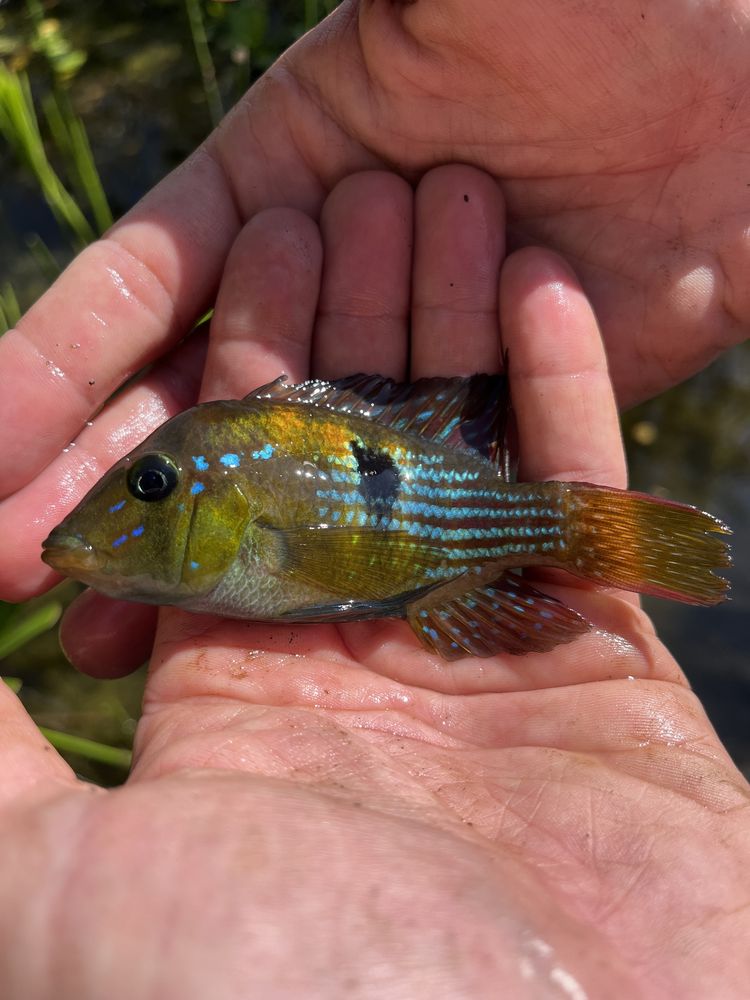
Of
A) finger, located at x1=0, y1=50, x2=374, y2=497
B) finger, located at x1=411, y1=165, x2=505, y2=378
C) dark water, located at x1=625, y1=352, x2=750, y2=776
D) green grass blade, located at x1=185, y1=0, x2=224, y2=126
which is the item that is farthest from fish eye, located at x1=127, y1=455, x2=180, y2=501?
green grass blade, located at x1=185, y1=0, x2=224, y2=126

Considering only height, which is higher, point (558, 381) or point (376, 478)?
point (376, 478)

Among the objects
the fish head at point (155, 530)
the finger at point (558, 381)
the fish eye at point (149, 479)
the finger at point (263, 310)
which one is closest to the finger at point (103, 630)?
the fish head at point (155, 530)

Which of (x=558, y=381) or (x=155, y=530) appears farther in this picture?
(x=558, y=381)

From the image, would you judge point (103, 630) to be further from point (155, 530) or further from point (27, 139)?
point (27, 139)

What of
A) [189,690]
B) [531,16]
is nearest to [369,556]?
[189,690]

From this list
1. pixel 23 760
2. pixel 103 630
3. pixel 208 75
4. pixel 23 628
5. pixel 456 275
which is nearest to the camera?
pixel 23 760

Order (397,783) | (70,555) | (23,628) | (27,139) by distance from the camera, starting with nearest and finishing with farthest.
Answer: (397,783) → (70,555) → (23,628) → (27,139)

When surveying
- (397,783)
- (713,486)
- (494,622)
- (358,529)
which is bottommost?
(713,486)

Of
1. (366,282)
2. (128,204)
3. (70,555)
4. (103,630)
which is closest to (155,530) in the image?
(70,555)
